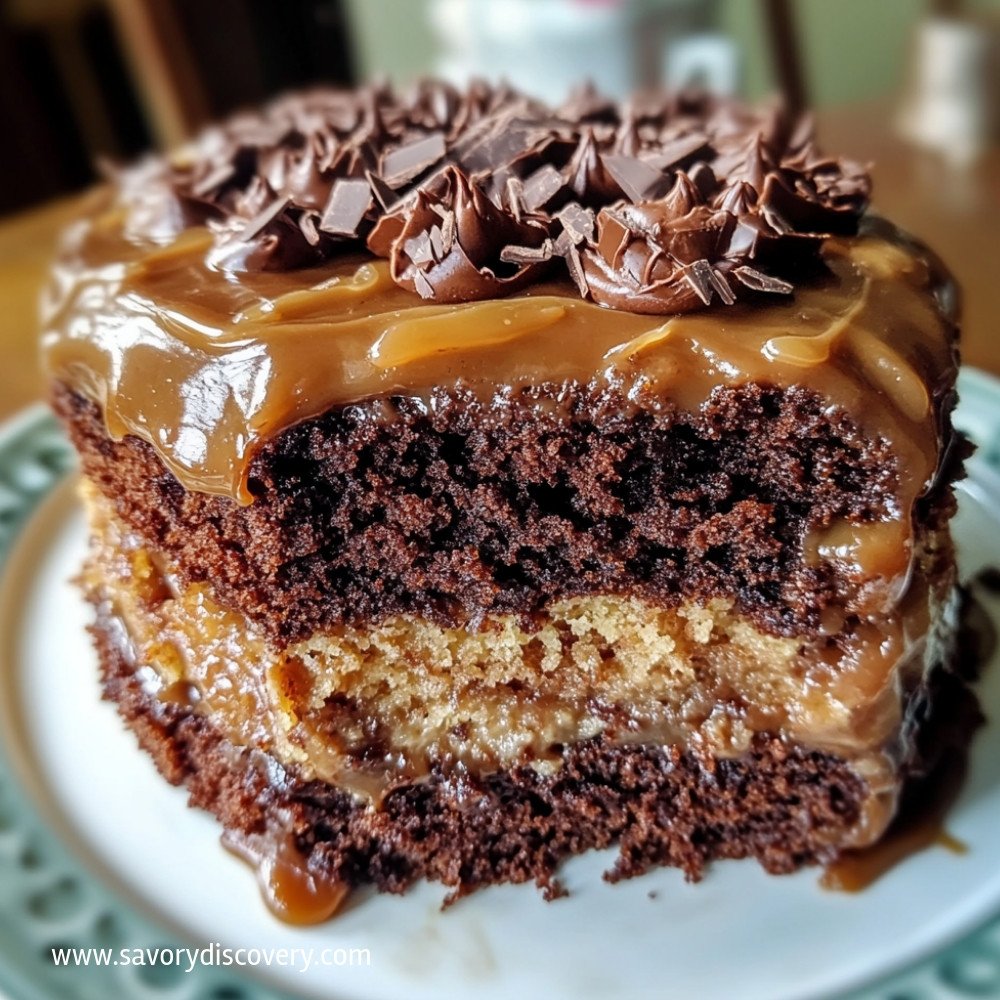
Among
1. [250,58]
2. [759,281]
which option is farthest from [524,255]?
[250,58]

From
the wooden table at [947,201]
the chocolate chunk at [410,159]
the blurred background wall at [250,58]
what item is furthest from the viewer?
the blurred background wall at [250,58]

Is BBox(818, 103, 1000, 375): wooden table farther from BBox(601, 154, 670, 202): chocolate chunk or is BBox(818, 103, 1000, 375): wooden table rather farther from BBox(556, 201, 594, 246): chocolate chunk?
BBox(556, 201, 594, 246): chocolate chunk

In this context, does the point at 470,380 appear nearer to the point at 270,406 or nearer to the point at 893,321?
the point at 270,406

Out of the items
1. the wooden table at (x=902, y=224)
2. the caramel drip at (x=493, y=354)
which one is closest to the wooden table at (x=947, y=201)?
the wooden table at (x=902, y=224)

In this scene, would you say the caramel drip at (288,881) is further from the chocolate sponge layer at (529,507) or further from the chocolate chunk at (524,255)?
the chocolate chunk at (524,255)

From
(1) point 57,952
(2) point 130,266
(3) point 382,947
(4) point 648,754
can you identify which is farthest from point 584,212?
(1) point 57,952

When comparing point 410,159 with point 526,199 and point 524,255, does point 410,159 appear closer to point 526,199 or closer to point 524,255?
point 526,199

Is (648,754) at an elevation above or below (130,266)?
below
